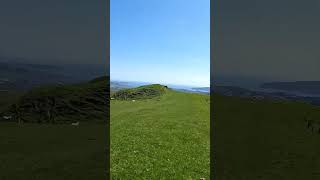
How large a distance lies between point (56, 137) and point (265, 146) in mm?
30877

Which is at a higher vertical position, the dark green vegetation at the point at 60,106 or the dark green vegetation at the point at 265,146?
the dark green vegetation at the point at 60,106

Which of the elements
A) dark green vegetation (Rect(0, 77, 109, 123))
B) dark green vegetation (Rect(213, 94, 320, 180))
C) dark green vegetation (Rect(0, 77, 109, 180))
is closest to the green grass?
dark green vegetation (Rect(0, 77, 109, 180))

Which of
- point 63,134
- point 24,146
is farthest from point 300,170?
point 63,134

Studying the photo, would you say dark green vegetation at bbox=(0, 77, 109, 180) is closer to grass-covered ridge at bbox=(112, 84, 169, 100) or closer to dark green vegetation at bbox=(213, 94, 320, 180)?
dark green vegetation at bbox=(213, 94, 320, 180)

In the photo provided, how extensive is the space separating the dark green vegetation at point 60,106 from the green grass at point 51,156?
2037 cm

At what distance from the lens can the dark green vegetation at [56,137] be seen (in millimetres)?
30953

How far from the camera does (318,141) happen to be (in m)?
49.5

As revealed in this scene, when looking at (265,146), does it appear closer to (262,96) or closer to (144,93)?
(262,96)

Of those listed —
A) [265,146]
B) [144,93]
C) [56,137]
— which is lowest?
[56,137]

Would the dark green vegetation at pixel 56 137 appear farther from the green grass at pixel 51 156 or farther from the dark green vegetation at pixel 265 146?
the dark green vegetation at pixel 265 146

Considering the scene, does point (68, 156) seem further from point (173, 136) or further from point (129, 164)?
point (173, 136)

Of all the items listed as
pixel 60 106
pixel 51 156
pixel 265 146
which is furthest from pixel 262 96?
pixel 51 156

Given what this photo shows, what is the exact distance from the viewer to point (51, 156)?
3738cm

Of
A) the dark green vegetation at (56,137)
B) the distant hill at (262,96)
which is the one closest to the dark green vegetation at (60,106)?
the dark green vegetation at (56,137)
